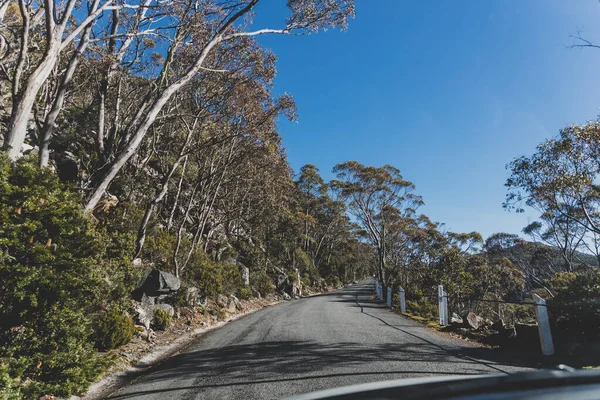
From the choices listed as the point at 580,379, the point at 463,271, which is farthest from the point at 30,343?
the point at 463,271

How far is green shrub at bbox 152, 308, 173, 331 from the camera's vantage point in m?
9.66

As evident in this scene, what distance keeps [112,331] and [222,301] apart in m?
9.50

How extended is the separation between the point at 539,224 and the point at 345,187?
20275 millimetres

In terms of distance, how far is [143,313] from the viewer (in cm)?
919

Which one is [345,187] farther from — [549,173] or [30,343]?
[30,343]

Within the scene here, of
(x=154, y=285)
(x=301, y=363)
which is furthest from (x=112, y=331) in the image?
(x=301, y=363)

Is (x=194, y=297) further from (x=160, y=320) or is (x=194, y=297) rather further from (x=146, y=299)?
(x=160, y=320)

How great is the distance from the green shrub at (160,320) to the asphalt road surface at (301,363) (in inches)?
76.2

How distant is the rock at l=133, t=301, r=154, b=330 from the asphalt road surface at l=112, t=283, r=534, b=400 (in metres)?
1.82

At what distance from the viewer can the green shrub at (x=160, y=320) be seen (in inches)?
380

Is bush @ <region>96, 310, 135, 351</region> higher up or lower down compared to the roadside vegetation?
lower down

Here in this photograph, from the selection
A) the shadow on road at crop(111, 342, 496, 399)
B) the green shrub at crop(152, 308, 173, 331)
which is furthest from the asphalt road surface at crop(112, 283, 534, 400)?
the green shrub at crop(152, 308, 173, 331)

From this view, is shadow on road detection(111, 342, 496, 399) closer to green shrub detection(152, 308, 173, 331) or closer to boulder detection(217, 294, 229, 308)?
green shrub detection(152, 308, 173, 331)

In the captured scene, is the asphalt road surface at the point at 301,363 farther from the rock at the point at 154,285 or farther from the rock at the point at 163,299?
the rock at the point at 163,299
